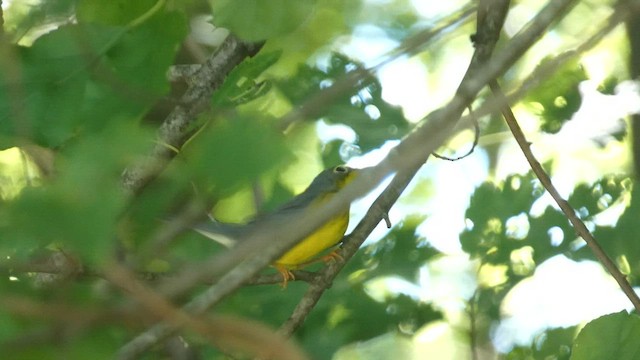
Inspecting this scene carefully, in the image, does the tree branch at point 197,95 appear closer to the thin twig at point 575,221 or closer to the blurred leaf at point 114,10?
the blurred leaf at point 114,10

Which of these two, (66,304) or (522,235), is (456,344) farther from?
(66,304)

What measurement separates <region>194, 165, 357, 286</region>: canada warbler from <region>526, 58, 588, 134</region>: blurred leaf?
→ 425 millimetres

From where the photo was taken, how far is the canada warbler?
1.74 m

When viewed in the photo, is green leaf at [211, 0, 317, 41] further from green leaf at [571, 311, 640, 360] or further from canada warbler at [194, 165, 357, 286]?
canada warbler at [194, 165, 357, 286]

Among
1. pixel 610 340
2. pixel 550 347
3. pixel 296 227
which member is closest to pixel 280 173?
pixel 296 227

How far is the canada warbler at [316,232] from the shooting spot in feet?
5.71

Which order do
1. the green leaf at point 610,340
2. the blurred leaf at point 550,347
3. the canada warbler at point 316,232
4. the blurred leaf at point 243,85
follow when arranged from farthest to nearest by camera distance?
1. the canada warbler at point 316,232
2. the blurred leaf at point 550,347
3. the green leaf at point 610,340
4. the blurred leaf at point 243,85

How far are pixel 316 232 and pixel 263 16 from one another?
0.95m

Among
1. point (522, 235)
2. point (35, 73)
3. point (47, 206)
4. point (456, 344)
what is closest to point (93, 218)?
point (47, 206)

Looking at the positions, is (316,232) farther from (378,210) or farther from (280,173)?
(280,173)

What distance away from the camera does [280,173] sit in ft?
2.41

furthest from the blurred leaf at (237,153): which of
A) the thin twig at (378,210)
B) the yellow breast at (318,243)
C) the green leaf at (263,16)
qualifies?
the yellow breast at (318,243)

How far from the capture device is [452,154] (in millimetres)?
1990

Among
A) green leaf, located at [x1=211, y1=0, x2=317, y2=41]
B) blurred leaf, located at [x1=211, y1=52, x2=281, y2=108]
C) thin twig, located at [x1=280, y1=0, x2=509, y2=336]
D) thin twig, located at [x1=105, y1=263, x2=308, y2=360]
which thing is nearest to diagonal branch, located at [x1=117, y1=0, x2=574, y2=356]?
thin twig, located at [x1=105, y1=263, x2=308, y2=360]
